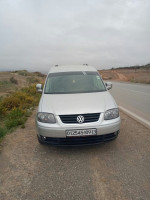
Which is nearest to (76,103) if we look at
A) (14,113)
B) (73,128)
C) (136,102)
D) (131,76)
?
(73,128)

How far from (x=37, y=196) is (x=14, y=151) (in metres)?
1.64

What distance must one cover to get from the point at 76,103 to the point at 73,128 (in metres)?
0.61

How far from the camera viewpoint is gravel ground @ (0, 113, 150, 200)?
95.0 inches

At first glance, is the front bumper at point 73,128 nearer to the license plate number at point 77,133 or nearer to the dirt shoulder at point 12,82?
the license plate number at point 77,133

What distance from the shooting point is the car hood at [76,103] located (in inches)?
131

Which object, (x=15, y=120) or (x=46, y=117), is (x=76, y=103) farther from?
(x=15, y=120)

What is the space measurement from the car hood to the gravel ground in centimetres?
93

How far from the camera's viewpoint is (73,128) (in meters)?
3.16

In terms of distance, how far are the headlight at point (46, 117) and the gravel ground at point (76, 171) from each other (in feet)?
2.45

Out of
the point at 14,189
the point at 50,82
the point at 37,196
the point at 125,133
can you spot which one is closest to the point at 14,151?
the point at 14,189

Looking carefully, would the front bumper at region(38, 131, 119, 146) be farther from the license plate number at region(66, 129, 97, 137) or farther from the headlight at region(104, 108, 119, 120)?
the headlight at region(104, 108, 119, 120)

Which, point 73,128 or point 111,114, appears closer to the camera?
point 73,128

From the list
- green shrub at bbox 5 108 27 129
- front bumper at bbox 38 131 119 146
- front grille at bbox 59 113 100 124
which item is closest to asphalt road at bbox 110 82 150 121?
front bumper at bbox 38 131 119 146

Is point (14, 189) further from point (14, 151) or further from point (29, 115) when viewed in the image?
point (29, 115)
